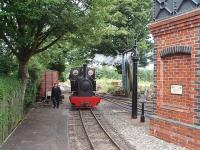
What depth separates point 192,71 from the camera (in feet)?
44.2

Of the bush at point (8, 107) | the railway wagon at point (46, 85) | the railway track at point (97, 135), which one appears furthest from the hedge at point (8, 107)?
the railway wagon at point (46, 85)

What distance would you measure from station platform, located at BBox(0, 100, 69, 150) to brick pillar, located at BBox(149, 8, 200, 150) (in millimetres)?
3360

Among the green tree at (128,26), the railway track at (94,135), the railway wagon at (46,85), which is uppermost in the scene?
the green tree at (128,26)

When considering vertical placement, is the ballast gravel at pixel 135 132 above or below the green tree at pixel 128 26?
below

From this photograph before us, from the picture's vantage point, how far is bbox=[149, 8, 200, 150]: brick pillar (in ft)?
43.4

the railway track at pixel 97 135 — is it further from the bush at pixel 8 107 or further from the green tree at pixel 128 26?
the green tree at pixel 128 26

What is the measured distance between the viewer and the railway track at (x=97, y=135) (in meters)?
14.8

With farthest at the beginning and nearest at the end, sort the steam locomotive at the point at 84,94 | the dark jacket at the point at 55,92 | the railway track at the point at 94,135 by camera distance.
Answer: the dark jacket at the point at 55,92 < the steam locomotive at the point at 84,94 < the railway track at the point at 94,135

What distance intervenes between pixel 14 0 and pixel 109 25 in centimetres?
2108

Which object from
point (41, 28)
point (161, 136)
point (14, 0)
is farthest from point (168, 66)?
point (41, 28)

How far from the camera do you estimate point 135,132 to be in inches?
686

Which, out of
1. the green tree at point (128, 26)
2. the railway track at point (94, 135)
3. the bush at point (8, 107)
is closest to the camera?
the bush at point (8, 107)

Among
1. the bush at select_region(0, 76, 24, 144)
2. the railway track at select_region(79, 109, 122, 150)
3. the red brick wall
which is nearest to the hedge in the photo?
the bush at select_region(0, 76, 24, 144)

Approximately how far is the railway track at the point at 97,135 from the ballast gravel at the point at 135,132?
0.59m
